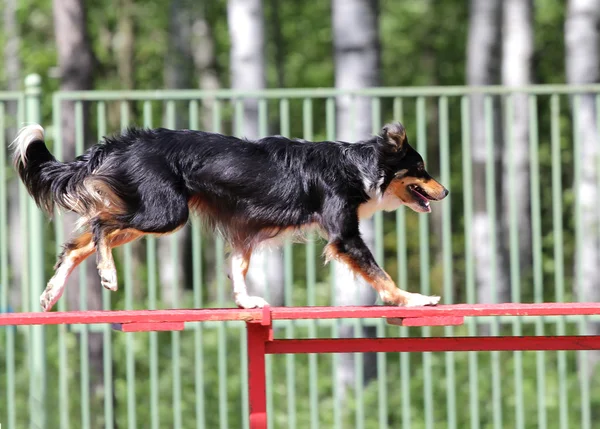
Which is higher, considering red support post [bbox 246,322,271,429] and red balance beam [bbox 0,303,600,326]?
red balance beam [bbox 0,303,600,326]

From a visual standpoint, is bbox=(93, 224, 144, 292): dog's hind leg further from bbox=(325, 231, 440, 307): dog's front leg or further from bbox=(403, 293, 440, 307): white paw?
bbox=(403, 293, 440, 307): white paw

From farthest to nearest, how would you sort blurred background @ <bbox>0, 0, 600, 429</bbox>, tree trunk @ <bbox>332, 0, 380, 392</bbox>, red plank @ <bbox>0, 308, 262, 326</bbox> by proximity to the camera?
tree trunk @ <bbox>332, 0, 380, 392</bbox>
blurred background @ <bbox>0, 0, 600, 429</bbox>
red plank @ <bbox>0, 308, 262, 326</bbox>

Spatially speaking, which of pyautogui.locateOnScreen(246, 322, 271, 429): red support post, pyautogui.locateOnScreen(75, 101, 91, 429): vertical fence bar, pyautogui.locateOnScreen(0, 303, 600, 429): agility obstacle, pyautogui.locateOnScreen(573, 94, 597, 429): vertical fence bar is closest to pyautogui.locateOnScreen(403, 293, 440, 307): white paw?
pyautogui.locateOnScreen(0, 303, 600, 429): agility obstacle

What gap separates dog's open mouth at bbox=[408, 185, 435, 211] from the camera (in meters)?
5.94

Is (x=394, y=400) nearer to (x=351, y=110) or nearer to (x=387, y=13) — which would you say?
(x=351, y=110)

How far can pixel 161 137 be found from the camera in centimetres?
573

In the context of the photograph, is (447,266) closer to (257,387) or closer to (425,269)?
(425,269)

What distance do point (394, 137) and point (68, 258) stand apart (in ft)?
6.16

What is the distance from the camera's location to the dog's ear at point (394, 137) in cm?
582

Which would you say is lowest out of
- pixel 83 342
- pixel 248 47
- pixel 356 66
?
pixel 83 342

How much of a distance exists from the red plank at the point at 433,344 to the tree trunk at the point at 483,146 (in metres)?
1.69

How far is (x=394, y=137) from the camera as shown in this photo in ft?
19.1

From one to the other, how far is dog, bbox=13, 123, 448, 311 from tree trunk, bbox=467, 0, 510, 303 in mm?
1612

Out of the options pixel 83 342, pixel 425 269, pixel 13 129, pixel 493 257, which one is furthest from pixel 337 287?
pixel 13 129
